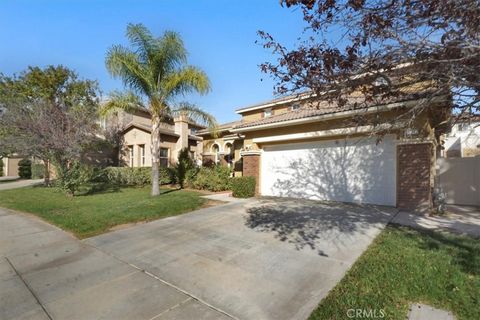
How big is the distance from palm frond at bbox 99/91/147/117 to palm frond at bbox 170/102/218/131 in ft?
5.57

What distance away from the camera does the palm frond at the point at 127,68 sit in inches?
456

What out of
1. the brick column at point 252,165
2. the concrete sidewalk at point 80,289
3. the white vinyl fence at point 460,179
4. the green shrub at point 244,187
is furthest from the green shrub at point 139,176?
the white vinyl fence at point 460,179

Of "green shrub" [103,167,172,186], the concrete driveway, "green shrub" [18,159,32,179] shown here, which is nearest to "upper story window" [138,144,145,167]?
"green shrub" [103,167,172,186]

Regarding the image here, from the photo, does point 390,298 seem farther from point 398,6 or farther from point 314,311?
point 398,6

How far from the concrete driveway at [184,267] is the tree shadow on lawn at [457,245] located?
38.4 inches

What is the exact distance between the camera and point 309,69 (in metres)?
4.95

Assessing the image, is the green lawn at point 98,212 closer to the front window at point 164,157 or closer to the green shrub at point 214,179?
the green shrub at point 214,179

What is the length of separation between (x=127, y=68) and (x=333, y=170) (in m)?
9.82

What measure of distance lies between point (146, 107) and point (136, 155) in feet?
28.7

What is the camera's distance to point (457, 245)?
17.0 ft

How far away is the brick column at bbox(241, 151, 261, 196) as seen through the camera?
500 inches

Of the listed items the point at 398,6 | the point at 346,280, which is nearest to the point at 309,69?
the point at 398,6

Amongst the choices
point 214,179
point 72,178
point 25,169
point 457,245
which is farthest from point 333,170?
point 25,169

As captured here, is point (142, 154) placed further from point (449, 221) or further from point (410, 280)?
point (410, 280)
